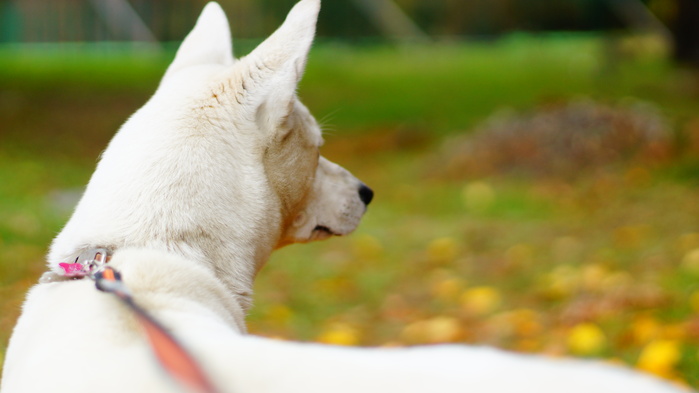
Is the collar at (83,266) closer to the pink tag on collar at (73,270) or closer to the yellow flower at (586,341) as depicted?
the pink tag on collar at (73,270)

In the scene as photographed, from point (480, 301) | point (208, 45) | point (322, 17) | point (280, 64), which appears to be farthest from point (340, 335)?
point (322, 17)

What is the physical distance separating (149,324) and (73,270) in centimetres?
50

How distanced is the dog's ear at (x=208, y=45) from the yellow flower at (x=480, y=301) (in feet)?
9.95

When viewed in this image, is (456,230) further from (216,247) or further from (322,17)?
(322,17)

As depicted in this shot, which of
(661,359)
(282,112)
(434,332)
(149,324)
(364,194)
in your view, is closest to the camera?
(149,324)

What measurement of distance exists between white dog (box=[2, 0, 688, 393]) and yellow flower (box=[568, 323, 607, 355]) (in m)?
1.96

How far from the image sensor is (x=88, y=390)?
6.05 ft

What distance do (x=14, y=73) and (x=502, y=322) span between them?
45.7 feet

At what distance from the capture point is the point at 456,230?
7832 millimetres

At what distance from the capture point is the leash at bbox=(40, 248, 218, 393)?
5.56ft

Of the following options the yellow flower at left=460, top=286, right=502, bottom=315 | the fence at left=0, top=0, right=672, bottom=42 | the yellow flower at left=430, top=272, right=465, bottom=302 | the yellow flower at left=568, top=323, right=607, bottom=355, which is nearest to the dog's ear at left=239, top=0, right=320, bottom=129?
the yellow flower at left=568, top=323, right=607, bottom=355

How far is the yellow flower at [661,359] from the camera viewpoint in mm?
4004

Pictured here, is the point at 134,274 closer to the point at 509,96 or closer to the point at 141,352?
the point at 141,352

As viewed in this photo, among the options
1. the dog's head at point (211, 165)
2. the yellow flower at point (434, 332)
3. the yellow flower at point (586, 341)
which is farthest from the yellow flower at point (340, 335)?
the dog's head at point (211, 165)
